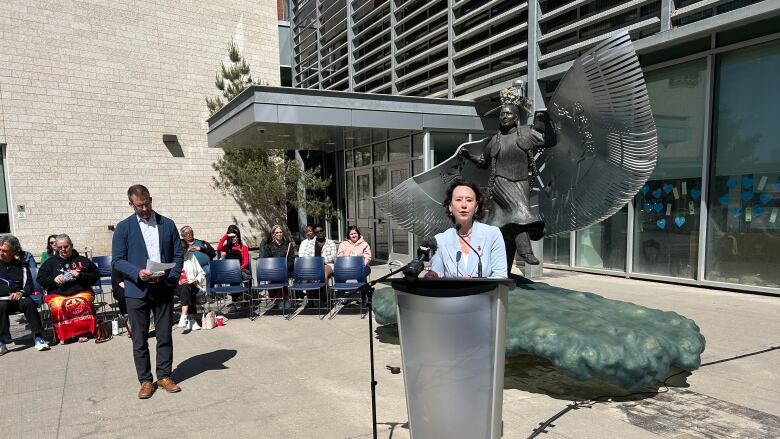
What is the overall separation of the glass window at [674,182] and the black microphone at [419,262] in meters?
7.90

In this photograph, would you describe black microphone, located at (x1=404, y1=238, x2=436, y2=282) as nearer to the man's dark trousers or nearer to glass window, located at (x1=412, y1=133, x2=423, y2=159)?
the man's dark trousers

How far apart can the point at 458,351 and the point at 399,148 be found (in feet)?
32.1

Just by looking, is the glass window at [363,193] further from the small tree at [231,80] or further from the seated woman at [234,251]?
the seated woman at [234,251]

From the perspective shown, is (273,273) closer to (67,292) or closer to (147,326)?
(67,292)

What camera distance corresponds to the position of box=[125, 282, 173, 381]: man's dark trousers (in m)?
3.96

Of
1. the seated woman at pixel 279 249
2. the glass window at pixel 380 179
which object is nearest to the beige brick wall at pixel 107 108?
the glass window at pixel 380 179

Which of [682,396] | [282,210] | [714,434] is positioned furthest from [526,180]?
[282,210]

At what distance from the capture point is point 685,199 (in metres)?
8.38

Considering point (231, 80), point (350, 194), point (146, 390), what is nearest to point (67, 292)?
point (146, 390)

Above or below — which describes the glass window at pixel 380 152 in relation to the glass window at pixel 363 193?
above

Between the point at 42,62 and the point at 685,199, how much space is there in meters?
16.7

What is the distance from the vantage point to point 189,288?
21.2 ft

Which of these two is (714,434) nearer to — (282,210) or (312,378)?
(312,378)

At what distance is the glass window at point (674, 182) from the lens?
823 centimetres
